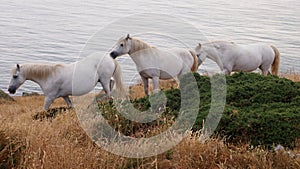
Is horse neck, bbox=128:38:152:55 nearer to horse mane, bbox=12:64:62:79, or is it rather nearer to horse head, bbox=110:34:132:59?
horse head, bbox=110:34:132:59

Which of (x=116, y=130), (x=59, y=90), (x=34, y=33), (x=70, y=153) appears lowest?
(x=34, y=33)

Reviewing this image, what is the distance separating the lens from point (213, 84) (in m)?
7.81

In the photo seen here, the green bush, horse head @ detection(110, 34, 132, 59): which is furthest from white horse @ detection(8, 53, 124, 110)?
the green bush

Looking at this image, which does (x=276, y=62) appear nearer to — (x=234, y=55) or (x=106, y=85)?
(x=234, y=55)

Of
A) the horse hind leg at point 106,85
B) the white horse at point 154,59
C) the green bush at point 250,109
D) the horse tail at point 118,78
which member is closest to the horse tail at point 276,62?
the white horse at point 154,59

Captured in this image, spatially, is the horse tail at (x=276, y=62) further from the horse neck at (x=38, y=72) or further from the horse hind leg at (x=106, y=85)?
the horse neck at (x=38, y=72)

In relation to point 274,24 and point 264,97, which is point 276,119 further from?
point 274,24

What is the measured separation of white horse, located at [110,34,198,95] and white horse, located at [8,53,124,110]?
850 mm

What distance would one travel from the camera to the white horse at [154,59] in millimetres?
10641

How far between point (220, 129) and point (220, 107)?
526 millimetres

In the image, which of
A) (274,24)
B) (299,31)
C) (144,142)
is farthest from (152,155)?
(274,24)

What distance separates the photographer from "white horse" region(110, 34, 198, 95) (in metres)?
10.6

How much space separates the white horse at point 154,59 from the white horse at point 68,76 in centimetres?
85

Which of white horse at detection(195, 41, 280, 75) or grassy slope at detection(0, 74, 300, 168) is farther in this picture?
white horse at detection(195, 41, 280, 75)
